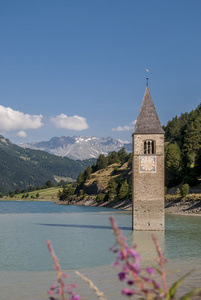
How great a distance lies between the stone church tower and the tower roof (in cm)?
11

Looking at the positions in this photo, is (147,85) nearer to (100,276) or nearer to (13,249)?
(13,249)

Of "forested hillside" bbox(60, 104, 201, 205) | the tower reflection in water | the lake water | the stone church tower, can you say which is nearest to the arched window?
the stone church tower

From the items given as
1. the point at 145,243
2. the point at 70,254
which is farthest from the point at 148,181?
the point at 70,254

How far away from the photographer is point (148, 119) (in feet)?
139

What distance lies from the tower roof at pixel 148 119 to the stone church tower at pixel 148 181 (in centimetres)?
→ 11

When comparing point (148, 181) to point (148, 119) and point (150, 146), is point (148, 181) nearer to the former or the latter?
point (150, 146)

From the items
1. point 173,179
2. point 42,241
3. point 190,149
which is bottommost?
point 42,241

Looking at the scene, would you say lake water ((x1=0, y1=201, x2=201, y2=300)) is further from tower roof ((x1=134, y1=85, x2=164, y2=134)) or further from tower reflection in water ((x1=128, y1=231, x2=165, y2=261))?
tower roof ((x1=134, y1=85, x2=164, y2=134))

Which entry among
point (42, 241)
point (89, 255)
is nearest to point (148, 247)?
point (89, 255)

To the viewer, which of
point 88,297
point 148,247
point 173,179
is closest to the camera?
point 88,297

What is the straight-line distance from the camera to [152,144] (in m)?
42.1

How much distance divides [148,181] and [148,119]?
707 centimetres

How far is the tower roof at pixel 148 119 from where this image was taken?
41.7 meters

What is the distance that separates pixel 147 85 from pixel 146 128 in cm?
591
